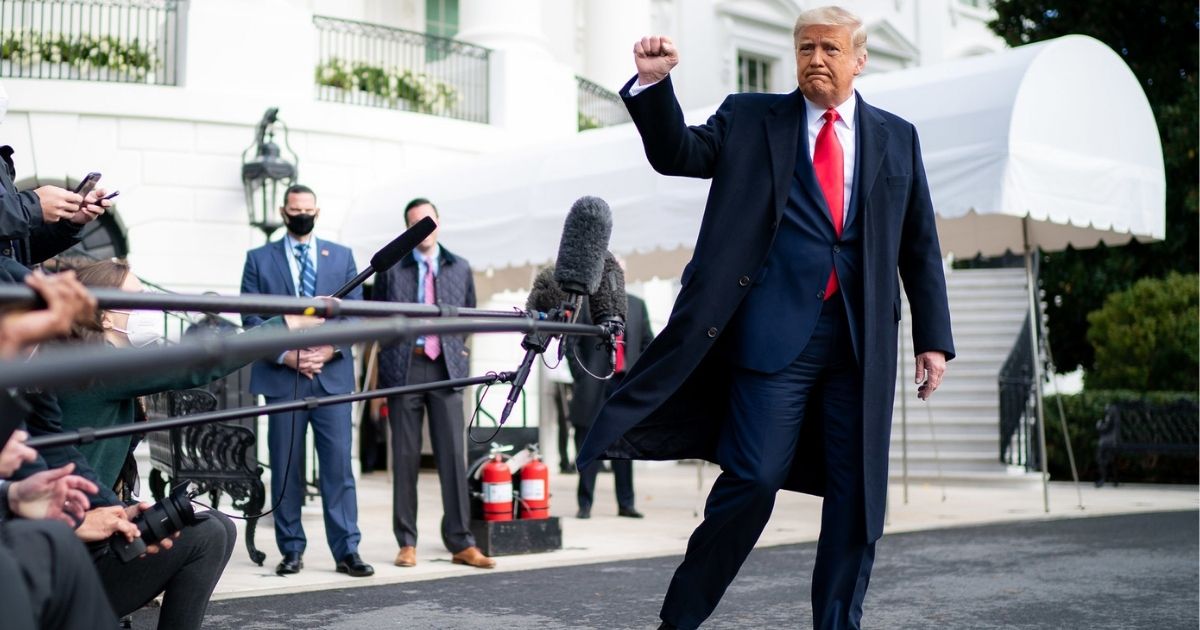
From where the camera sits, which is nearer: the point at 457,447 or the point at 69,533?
the point at 69,533

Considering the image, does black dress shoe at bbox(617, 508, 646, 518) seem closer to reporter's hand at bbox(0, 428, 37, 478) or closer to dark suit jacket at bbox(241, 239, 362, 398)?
dark suit jacket at bbox(241, 239, 362, 398)

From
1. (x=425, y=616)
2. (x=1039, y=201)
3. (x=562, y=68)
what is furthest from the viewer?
(x=562, y=68)

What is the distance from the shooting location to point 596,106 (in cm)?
1895

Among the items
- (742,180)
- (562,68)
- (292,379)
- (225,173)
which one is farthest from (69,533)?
(562,68)

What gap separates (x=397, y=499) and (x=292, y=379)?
88 centimetres

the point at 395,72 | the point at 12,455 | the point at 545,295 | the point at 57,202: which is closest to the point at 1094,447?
the point at 395,72

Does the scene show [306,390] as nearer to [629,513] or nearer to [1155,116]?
[629,513]

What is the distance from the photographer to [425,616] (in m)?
5.39

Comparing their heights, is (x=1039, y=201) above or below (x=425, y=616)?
above

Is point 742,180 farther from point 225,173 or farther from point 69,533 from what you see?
point 225,173

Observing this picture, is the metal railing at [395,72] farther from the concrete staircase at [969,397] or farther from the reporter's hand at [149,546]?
the reporter's hand at [149,546]

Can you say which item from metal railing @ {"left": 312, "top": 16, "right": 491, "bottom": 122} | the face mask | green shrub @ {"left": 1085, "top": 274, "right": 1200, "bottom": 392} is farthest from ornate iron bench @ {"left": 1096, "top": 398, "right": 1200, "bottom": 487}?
the face mask

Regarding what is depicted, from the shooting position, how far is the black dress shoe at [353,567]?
263 inches

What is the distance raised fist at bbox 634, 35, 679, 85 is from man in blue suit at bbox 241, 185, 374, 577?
342cm
